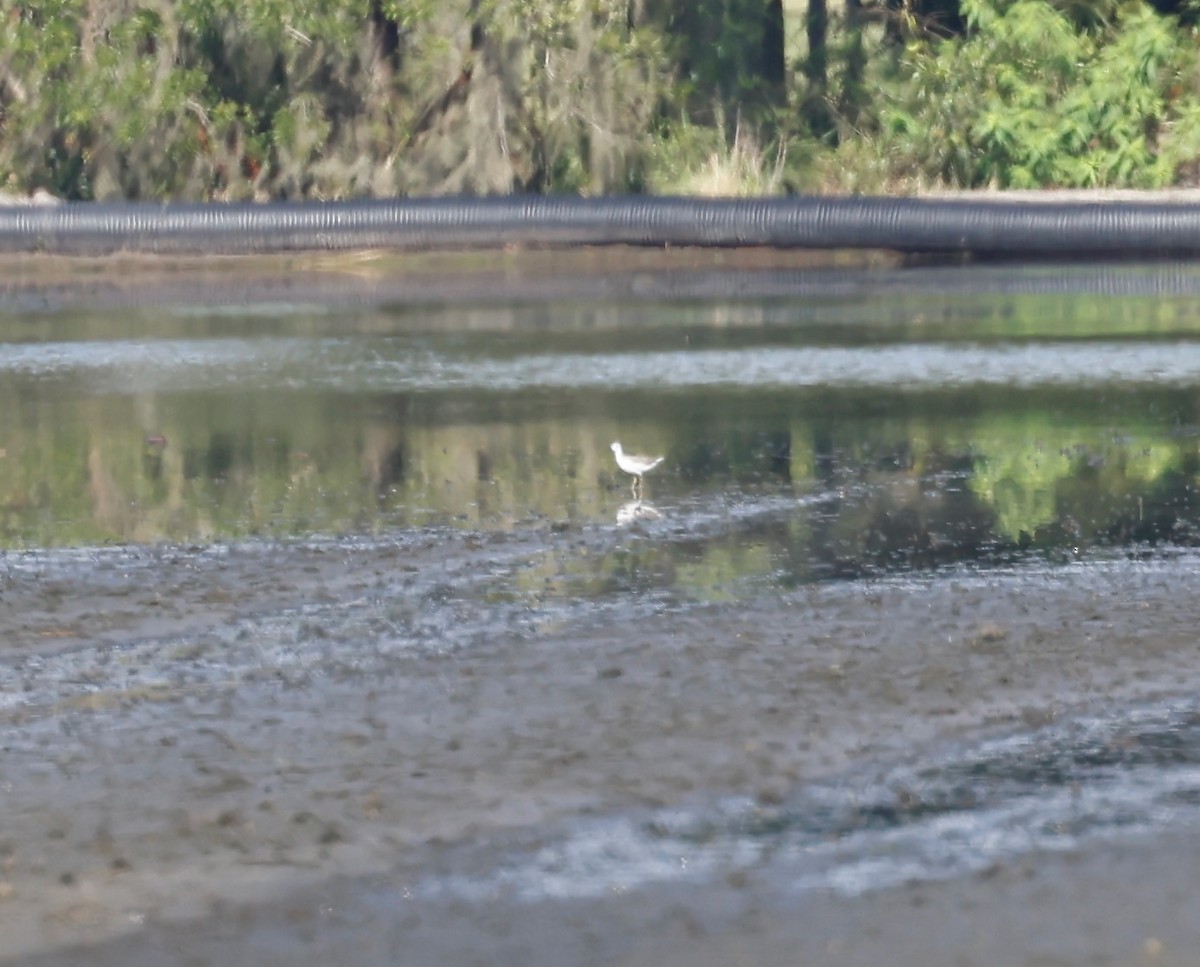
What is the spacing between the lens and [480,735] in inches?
264

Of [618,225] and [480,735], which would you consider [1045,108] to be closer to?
[618,225]

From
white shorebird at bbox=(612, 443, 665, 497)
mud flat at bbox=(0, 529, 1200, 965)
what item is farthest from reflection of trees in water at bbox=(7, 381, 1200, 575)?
mud flat at bbox=(0, 529, 1200, 965)

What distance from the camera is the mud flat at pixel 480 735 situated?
5176 millimetres

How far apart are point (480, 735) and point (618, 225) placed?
1773 cm

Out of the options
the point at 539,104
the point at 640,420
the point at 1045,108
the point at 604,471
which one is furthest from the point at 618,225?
the point at 604,471

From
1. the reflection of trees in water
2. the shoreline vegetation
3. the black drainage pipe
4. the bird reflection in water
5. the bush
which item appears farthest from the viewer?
the bush

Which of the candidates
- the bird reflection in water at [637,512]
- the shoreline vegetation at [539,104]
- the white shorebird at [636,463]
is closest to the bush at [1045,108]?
the shoreline vegetation at [539,104]

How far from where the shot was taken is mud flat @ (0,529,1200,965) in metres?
5.18

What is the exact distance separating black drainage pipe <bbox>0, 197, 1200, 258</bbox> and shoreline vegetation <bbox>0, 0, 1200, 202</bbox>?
359 cm

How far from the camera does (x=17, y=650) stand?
785 cm

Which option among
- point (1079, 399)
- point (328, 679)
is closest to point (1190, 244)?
point (1079, 399)

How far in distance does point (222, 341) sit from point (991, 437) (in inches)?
303

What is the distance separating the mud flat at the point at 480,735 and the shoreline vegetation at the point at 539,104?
63.6ft

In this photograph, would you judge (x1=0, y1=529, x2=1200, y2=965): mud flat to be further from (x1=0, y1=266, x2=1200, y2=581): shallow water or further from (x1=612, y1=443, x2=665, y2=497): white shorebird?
(x1=612, y1=443, x2=665, y2=497): white shorebird
